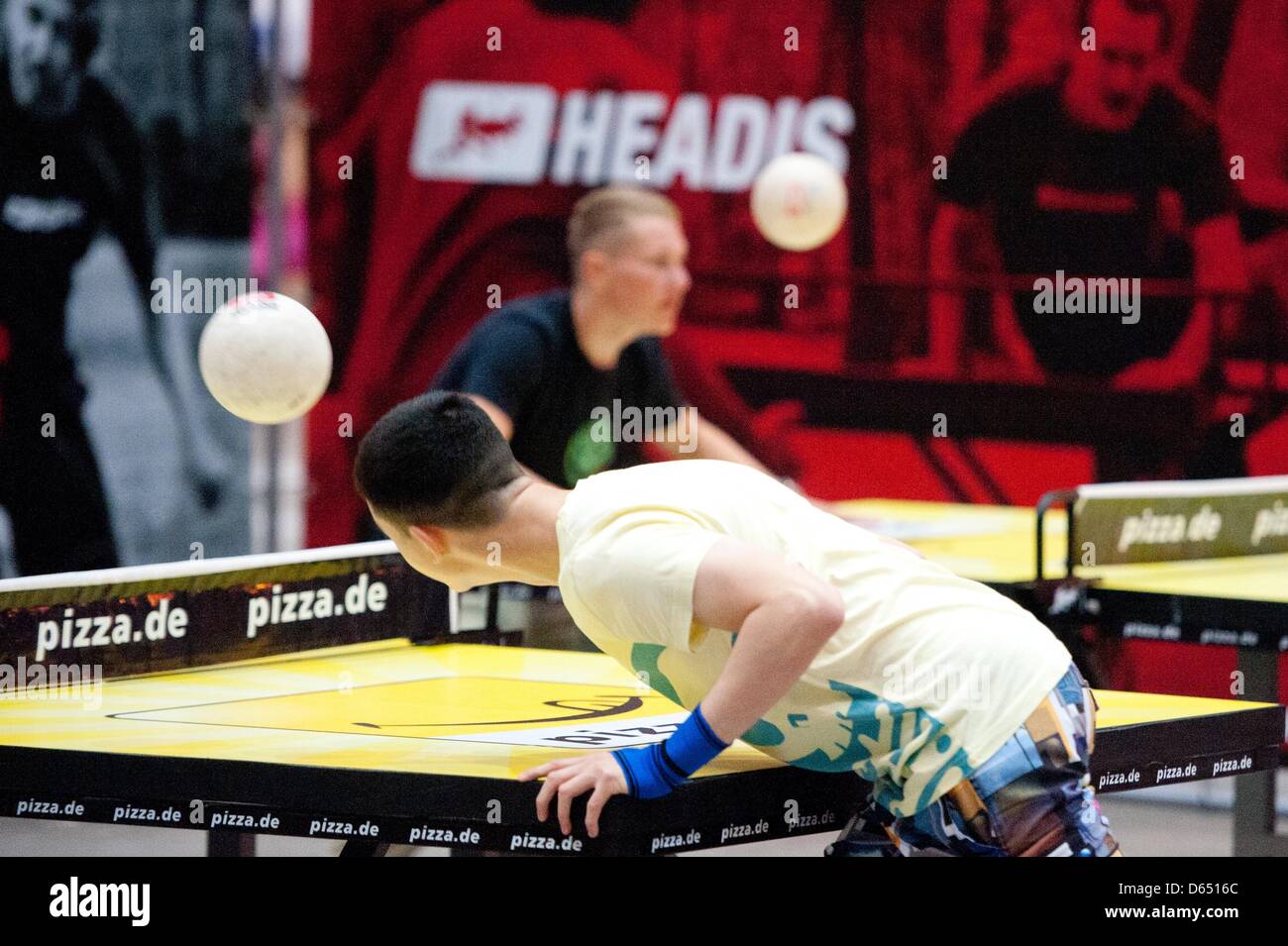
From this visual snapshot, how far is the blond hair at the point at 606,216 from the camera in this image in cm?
657

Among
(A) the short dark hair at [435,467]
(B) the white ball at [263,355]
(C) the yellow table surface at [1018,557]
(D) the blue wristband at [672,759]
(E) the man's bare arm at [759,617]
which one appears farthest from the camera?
(C) the yellow table surface at [1018,557]

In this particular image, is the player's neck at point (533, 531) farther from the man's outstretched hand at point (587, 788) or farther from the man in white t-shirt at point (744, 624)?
the man's outstretched hand at point (587, 788)

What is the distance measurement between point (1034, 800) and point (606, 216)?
3.89 metres

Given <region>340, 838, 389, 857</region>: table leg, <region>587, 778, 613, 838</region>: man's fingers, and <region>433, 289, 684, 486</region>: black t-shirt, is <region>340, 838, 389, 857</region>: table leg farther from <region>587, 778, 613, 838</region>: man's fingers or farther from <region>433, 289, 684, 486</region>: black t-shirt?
<region>433, 289, 684, 486</region>: black t-shirt

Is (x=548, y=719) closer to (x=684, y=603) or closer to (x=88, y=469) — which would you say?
(x=684, y=603)

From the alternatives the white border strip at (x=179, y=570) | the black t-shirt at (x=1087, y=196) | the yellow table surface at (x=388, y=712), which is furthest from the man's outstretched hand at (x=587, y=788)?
the black t-shirt at (x=1087, y=196)

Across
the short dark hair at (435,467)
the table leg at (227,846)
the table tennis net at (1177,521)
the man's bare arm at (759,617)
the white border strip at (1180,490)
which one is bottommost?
the table leg at (227,846)

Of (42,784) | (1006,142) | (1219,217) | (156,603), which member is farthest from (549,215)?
(42,784)

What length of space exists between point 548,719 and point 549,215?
18.2ft

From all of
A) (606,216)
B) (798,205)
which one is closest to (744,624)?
(606,216)

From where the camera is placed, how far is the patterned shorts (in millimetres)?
3061

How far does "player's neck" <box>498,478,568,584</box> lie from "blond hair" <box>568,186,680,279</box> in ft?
11.4

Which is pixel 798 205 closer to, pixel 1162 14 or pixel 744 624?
pixel 1162 14

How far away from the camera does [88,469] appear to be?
27.9ft
